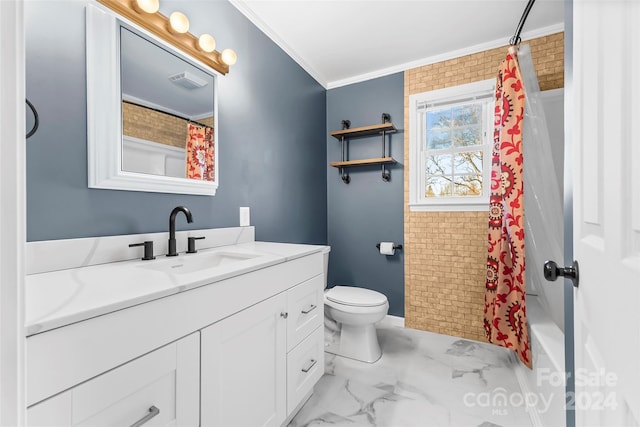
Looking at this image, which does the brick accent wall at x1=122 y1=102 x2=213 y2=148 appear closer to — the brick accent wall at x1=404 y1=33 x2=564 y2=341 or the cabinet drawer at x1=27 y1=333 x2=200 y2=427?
the cabinet drawer at x1=27 y1=333 x2=200 y2=427

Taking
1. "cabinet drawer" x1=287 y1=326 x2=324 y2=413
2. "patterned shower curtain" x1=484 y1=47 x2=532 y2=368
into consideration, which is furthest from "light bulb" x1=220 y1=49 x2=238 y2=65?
"patterned shower curtain" x1=484 y1=47 x2=532 y2=368

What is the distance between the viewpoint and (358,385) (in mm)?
1776

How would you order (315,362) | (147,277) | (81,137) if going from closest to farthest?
(147,277), (81,137), (315,362)

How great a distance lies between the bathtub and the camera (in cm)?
120

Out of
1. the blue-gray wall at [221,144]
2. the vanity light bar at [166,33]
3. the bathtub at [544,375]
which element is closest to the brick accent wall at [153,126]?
the blue-gray wall at [221,144]

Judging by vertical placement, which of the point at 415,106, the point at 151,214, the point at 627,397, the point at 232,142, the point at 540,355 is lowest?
the point at 540,355

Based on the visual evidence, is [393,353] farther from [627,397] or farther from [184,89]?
[184,89]

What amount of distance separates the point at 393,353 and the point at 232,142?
1940 mm

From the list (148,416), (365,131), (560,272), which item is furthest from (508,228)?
(148,416)

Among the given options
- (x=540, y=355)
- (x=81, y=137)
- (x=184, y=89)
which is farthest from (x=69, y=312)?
(x=540, y=355)

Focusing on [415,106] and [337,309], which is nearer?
[337,309]

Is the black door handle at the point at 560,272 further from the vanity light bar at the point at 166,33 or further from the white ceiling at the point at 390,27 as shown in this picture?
the white ceiling at the point at 390,27

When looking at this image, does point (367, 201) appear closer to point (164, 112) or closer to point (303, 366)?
point (303, 366)

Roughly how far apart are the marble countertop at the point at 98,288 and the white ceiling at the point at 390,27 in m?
1.76
